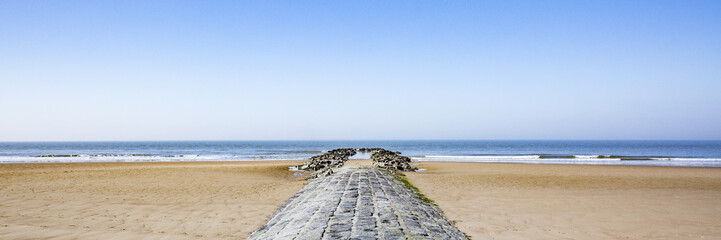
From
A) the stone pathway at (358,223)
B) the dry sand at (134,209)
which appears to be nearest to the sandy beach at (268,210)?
the dry sand at (134,209)

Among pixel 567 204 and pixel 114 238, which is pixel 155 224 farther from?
pixel 567 204

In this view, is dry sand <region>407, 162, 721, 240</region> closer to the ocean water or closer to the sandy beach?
the sandy beach

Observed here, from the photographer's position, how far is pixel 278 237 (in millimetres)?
5559

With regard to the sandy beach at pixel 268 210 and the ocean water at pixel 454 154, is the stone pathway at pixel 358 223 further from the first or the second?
the ocean water at pixel 454 154

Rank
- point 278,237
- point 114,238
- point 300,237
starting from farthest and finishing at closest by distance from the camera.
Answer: point 114,238 < point 278,237 < point 300,237

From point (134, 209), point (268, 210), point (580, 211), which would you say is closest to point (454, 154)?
point (580, 211)

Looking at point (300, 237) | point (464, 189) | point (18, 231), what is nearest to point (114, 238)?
point (18, 231)

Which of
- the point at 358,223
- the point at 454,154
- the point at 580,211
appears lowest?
the point at 454,154

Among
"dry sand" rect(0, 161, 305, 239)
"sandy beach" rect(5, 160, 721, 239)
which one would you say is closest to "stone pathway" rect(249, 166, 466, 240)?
"sandy beach" rect(5, 160, 721, 239)

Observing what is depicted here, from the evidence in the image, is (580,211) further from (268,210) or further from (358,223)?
(268,210)

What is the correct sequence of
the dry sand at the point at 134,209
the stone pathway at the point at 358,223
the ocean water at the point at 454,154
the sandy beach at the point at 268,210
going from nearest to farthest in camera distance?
the stone pathway at the point at 358,223 < the dry sand at the point at 134,209 < the sandy beach at the point at 268,210 < the ocean water at the point at 454,154

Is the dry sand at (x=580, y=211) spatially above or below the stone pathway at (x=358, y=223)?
below

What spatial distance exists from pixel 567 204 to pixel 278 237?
30.5 feet

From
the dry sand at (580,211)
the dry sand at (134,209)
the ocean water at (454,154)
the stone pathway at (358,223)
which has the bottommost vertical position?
the ocean water at (454,154)
